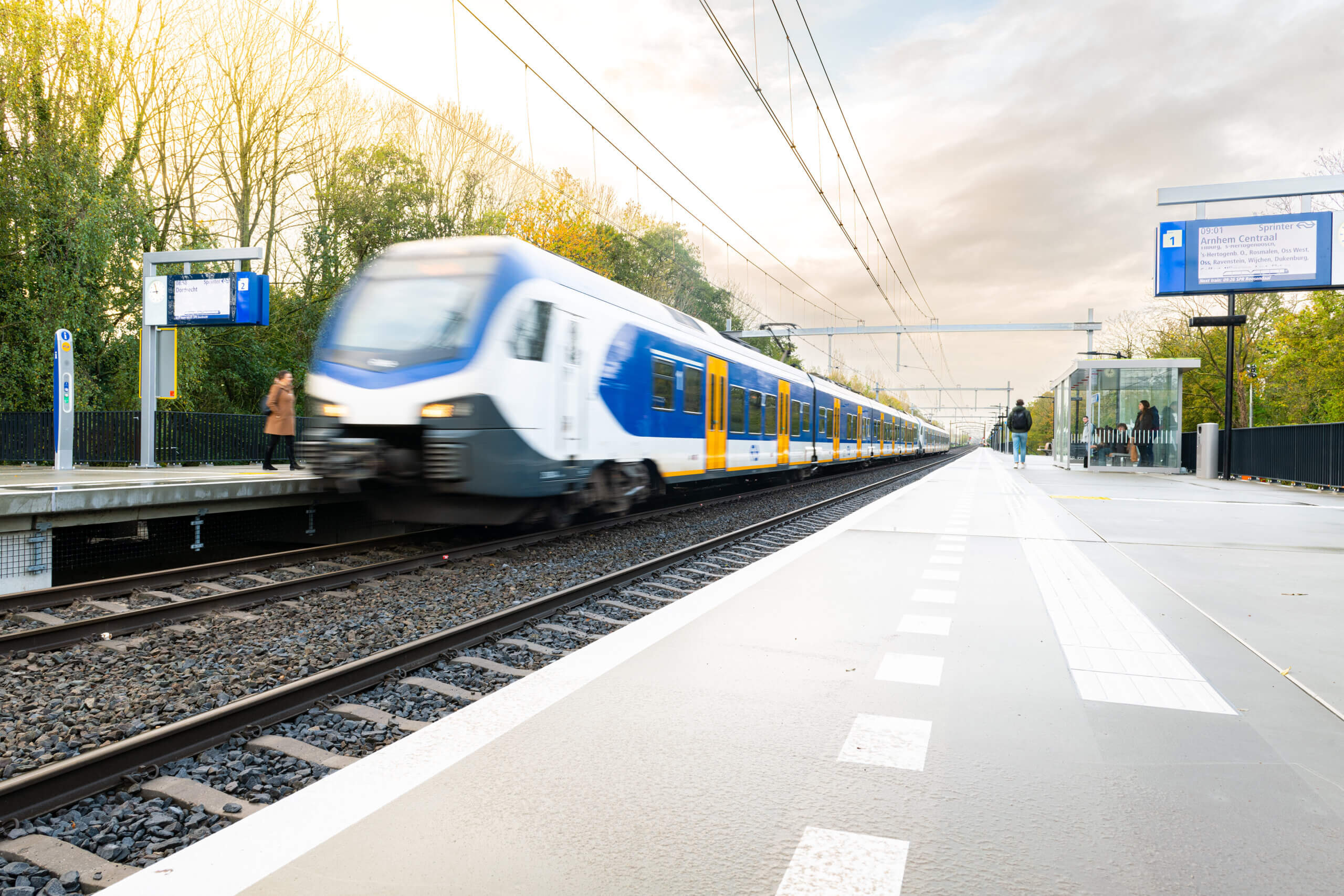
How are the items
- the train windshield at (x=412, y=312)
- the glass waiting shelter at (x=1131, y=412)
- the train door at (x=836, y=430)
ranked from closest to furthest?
the train windshield at (x=412, y=312) < the train door at (x=836, y=430) < the glass waiting shelter at (x=1131, y=412)

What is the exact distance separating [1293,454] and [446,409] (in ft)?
72.1

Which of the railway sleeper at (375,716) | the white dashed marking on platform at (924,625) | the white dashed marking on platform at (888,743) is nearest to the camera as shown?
the white dashed marking on platform at (888,743)

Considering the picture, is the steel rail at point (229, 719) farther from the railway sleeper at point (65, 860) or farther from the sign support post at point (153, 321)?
the sign support post at point (153, 321)

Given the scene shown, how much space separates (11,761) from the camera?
3.05 metres

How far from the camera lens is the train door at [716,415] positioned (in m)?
13.5

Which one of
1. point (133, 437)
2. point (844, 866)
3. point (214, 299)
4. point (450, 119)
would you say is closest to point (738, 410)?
point (214, 299)

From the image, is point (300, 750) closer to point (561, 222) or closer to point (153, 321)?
point (153, 321)

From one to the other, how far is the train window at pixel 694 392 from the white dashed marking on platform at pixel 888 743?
912 centimetres

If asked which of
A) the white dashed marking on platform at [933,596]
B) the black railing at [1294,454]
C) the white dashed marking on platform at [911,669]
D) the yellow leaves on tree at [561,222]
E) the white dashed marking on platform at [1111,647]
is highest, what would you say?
the yellow leaves on tree at [561,222]

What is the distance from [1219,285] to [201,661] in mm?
27296

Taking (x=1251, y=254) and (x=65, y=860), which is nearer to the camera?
(x=65, y=860)

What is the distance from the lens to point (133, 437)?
2019 centimetres

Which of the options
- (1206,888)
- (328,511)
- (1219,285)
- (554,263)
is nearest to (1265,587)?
(1206,888)

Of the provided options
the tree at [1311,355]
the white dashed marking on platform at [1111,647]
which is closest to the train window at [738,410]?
the white dashed marking on platform at [1111,647]
